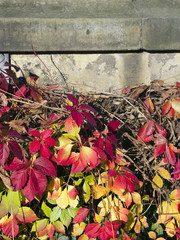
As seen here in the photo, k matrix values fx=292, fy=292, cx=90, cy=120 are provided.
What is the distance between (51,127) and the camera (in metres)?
1.47

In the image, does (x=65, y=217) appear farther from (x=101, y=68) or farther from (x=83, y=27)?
(x=83, y=27)

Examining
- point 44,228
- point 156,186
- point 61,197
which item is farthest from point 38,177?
point 156,186

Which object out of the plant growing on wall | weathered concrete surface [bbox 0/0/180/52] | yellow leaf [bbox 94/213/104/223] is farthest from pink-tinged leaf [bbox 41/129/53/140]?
weathered concrete surface [bbox 0/0/180/52]

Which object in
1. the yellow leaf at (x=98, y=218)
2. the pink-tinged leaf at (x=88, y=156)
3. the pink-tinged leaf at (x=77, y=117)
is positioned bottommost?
the yellow leaf at (x=98, y=218)

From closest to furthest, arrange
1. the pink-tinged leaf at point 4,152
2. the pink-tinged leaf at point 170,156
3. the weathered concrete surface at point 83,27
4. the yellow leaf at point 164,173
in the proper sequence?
1. the pink-tinged leaf at point 4,152
2. the pink-tinged leaf at point 170,156
3. the yellow leaf at point 164,173
4. the weathered concrete surface at point 83,27

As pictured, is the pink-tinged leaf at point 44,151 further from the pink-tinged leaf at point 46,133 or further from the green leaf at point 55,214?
the green leaf at point 55,214

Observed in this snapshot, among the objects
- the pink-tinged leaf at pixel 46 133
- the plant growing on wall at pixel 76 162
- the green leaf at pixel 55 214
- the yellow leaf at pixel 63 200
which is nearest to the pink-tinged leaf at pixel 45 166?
the plant growing on wall at pixel 76 162

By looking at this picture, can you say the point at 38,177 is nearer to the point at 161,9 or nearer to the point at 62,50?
the point at 62,50

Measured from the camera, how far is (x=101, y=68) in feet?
6.68

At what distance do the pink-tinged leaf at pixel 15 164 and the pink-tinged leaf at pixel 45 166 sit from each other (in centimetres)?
5

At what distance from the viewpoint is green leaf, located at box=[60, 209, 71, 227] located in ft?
4.83

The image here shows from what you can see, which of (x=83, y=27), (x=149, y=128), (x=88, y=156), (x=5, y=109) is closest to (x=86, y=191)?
(x=88, y=156)

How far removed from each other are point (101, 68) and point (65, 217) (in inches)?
40.8

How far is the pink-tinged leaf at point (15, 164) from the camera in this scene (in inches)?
50.4
